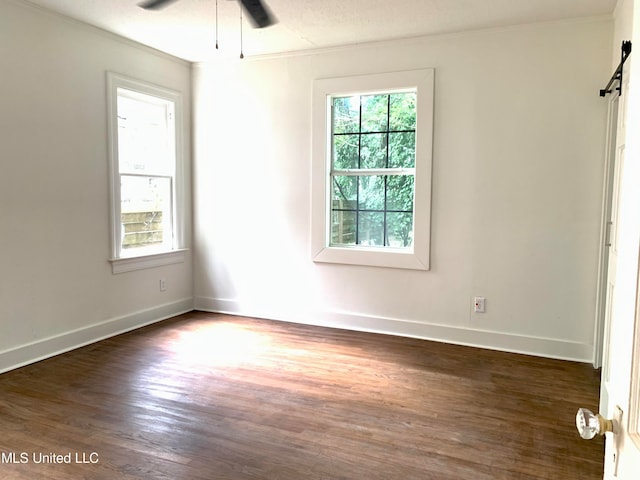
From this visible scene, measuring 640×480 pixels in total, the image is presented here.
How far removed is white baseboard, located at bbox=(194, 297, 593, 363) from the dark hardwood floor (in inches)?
5.3

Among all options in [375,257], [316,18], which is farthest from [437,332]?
[316,18]

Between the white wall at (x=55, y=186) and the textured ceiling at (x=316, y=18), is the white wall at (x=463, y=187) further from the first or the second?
the white wall at (x=55, y=186)

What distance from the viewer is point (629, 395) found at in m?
0.83

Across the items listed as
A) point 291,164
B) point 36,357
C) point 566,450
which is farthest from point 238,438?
point 291,164

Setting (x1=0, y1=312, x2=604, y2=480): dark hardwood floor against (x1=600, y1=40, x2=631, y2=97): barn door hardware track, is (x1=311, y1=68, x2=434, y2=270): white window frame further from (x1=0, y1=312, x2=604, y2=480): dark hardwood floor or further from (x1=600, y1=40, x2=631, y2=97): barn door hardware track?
(x1=600, y1=40, x2=631, y2=97): barn door hardware track

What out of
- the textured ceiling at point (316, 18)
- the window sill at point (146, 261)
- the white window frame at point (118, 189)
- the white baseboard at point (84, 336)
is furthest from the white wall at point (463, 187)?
the white baseboard at point (84, 336)

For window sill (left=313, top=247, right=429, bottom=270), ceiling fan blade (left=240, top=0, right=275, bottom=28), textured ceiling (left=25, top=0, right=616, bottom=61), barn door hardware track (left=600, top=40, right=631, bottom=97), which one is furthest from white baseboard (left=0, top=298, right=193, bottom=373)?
barn door hardware track (left=600, top=40, right=631, bottom=97)

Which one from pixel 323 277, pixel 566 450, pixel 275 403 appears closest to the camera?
pixel 566 450

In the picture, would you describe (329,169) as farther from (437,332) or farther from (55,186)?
(55,186)

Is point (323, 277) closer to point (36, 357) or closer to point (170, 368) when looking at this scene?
point (170, 368)

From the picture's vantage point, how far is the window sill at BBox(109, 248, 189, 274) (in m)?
4.20

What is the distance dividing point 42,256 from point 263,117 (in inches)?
91.1

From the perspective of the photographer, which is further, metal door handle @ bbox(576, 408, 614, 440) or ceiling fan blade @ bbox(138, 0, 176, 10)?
ceiling fan blade @ bbox(138, 0, 176, 10)

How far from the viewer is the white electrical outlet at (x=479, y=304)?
398cm
